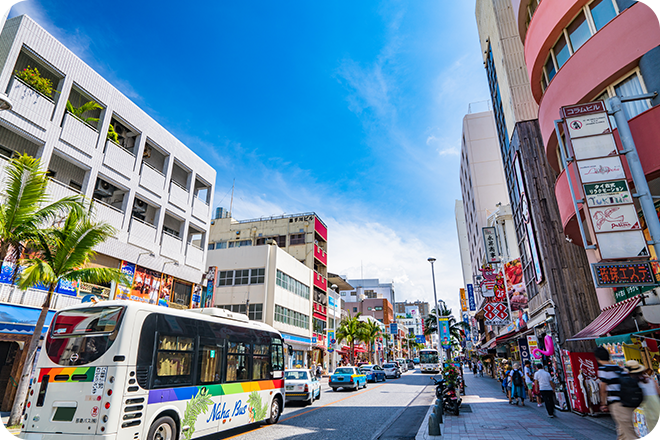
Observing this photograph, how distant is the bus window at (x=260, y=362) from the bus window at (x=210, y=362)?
74.0 inches

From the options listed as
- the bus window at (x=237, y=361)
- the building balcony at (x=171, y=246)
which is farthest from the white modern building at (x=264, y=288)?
the bus window at (x=237, y=361)

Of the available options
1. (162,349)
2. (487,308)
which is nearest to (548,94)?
(162,349)

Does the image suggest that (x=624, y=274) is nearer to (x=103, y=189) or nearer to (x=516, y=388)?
(x=516, y=388)

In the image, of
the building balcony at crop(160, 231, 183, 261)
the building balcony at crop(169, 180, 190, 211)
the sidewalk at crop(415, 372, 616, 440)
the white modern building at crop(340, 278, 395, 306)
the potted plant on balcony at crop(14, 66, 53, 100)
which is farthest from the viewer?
the white modern building at crop(340, 278, 395, 306)

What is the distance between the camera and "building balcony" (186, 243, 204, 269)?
2329cm

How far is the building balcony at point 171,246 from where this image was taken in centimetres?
2108

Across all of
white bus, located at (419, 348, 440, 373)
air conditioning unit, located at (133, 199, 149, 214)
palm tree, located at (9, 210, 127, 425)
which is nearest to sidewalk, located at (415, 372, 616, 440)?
palm tree, located at (9, 210, 127, 425)

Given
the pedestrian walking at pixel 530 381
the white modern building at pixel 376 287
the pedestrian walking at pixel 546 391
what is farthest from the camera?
the white modern building at pixel 376 287

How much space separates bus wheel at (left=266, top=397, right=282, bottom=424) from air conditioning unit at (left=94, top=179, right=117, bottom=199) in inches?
513

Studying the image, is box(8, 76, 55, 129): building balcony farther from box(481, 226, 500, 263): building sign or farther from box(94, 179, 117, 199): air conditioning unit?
box(481, 226, 500, 263): building sign

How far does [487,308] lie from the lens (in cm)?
2444

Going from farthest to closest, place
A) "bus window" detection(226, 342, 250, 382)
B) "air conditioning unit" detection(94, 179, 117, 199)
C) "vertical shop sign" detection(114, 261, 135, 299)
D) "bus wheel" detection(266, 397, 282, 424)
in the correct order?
"air conditioning unit" detection(94, 179, 117, 199) < "vertical shop sign" detection(114, 261, 135, 299) < "bus wheel" detection(266, 397, 282, 424) < "bus window" detection(226, 342, 250, 382)

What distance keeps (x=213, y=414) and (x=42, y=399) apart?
3.66 m

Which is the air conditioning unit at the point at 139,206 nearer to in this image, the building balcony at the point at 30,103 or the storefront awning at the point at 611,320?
the building balcony at the point at 30,103
